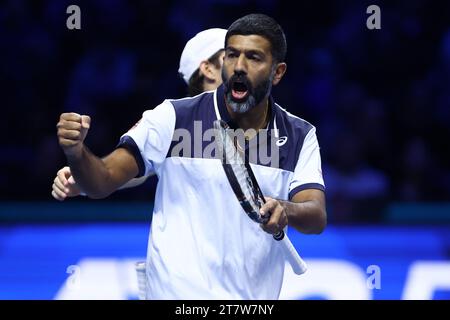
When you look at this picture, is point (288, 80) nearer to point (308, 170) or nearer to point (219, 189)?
point (308, 170)

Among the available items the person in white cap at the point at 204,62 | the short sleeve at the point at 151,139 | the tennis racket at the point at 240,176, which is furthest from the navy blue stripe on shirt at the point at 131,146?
the person in white cap at the point at 204,62

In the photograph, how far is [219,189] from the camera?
16.2 feet

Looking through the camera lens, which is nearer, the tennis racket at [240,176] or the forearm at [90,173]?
the forearm at [90,173]

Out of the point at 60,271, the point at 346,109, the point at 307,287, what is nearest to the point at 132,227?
the point at 60,271

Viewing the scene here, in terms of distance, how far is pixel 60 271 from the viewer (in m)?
7.77

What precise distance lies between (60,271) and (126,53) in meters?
2.70

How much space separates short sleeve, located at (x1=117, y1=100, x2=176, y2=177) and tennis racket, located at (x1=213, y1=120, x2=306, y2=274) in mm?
250

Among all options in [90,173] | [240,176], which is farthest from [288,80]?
[90,173]

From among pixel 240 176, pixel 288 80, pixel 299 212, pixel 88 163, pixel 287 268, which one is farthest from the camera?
pixel 288 80

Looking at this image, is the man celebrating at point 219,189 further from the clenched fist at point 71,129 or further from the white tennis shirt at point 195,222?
the clenched fist at point 71,129

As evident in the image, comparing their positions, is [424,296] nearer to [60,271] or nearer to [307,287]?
[307,287]

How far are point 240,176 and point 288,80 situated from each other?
17.2ft

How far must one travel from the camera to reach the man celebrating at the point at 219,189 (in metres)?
4.89

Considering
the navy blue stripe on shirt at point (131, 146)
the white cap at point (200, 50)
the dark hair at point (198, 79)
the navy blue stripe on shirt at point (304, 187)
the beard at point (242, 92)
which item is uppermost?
the white cap at point (200, 50)
